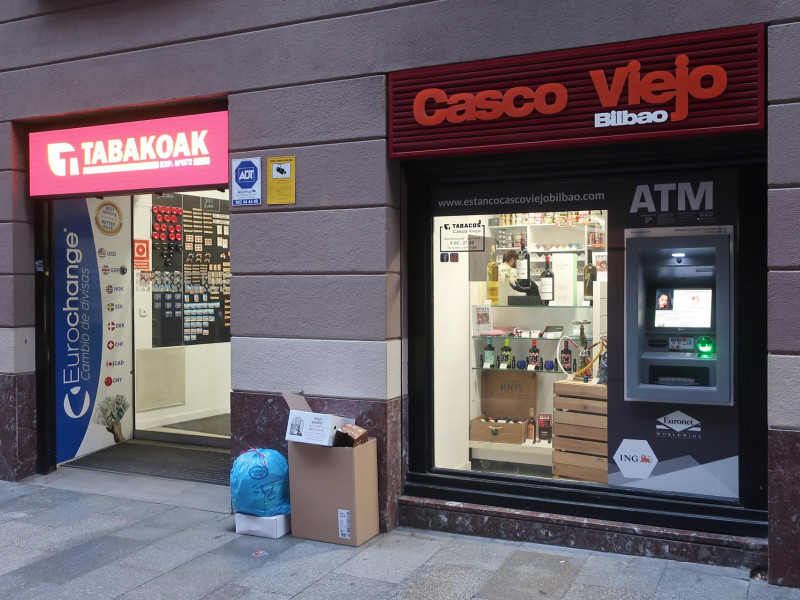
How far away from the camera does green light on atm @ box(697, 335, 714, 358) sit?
4.71 metres

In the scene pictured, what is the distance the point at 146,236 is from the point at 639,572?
584cm

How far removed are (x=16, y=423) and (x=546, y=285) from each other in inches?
182

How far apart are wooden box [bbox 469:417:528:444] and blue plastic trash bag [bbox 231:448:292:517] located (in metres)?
1.41

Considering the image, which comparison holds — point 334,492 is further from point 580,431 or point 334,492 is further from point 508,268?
point 508,268

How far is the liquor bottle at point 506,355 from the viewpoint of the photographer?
564 centimetres

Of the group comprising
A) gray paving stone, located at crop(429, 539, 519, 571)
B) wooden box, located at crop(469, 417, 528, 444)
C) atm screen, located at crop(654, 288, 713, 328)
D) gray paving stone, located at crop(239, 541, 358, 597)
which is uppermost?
atm screen, located at crop(654, 288, 713, 328)

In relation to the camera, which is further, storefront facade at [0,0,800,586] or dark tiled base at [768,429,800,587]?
storefront facade at [0,0,800,586]

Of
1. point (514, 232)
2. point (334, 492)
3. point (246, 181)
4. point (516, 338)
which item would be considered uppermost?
point (246, 181)

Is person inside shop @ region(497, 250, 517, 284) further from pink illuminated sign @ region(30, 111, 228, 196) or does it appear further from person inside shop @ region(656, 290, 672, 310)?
pink illuminated sign @ region(30, 111, 228, 196)

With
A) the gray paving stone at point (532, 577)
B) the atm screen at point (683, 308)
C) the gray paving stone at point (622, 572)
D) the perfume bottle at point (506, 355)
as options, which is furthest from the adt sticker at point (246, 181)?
the gray paving stone at point (622, 572)

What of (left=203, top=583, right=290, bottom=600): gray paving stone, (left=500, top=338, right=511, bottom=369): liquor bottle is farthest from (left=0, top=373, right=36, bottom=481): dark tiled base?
(left=500, top=338, right=511, bottom=369): liquor bottle

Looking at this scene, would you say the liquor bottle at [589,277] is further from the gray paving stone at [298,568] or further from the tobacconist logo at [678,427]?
the gray paving stone at [298,568]

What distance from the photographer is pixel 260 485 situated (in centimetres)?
517

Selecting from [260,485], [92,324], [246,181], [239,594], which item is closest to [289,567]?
[239,594]
